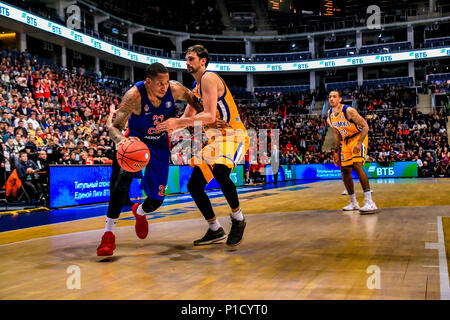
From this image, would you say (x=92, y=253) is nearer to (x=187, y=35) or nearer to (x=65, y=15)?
(x=65, y=15)

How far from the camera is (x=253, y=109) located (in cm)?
3638

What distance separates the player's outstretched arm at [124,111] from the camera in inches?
160

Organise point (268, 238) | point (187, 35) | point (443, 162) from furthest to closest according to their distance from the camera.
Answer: point (187, 35) → point (443, 162) → point (268, 238)

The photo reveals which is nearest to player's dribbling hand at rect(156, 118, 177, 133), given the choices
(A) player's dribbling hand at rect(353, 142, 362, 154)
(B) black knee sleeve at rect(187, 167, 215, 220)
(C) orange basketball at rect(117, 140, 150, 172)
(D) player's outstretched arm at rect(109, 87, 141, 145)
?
(C) orange basketball at rect(117, 140, 150, 172)

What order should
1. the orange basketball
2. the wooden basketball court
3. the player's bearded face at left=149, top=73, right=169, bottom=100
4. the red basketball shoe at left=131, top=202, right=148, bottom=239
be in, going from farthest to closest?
1. the red basketball shoe at left=131, top=202, right=148, bottom=239
2. the player's bearded face at left=149, top=73, right=169, bottom=100
3. the orange basketball
4. the wooden basketball court

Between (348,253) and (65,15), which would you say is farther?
(65,15)

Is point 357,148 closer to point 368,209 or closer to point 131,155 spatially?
point 368,209

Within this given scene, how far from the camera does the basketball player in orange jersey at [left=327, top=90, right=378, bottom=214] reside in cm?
735

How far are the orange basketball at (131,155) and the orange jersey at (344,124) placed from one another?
4.57 metres

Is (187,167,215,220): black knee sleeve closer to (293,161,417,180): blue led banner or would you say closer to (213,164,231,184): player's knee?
(213,164,231,184): player's knee

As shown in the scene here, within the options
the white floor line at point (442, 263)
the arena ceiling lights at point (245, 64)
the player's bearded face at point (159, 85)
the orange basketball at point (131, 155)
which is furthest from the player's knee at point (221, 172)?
the arena ceiling lights at point (245, 64)

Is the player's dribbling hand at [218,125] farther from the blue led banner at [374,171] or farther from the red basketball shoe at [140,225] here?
the blue led banner at [374,171]

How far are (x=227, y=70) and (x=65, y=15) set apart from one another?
16.0m

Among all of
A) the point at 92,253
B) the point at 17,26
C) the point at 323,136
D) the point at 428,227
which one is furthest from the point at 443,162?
the point at 17,26
